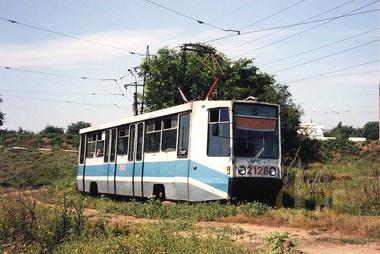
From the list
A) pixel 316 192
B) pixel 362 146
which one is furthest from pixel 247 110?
pixel 362 146

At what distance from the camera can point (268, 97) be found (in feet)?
113

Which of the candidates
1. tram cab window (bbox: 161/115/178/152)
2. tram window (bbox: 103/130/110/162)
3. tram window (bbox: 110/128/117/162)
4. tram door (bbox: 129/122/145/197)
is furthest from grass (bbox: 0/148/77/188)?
tram cab window (bbox: 161/115/178/152)

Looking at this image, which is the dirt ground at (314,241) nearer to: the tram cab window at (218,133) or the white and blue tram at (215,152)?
the white and blue tram at (215,152)

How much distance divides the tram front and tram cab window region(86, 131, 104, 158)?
927 cm

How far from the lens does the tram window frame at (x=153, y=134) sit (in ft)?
53.7

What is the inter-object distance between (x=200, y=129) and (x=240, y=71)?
21.9 metres

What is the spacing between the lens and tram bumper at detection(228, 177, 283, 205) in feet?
44.2

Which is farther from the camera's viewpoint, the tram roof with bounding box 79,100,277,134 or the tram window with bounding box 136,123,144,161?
the tram window with bounding box 136,123,144,161

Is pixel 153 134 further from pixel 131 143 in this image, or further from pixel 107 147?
pixel 107 147

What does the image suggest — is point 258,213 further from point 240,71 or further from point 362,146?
point 362,146

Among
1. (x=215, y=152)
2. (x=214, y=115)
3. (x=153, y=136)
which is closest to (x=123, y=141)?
(x=153, y=136)

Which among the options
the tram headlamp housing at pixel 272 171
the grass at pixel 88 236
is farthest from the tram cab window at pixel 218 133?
the grass at pixel 88 236

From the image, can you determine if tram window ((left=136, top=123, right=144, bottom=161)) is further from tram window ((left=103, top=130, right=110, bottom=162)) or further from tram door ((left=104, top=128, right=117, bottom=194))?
tram window ((left=103, top=130, right=110, bottom=162))

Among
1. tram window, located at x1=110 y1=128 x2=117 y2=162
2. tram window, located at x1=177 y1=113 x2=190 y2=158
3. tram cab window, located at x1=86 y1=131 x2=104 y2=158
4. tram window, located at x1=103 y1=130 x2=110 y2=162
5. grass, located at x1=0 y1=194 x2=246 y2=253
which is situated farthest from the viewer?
tram cab window, located at x1=86 y1=131 x2=104 y2=158
